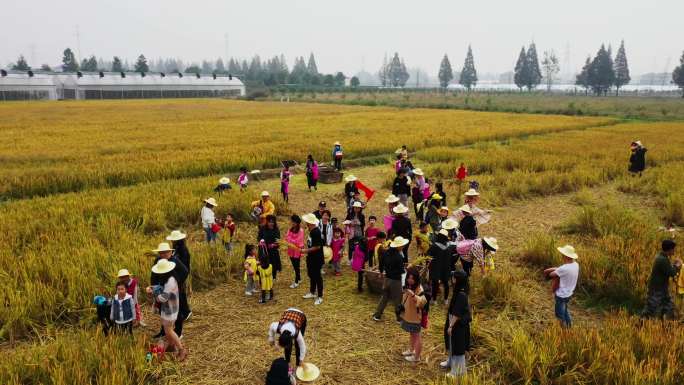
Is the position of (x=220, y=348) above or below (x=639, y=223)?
below

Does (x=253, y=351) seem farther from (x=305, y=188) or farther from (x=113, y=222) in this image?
(x=305, y=188)

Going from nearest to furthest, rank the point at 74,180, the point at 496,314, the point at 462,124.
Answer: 1. the point at 496,314
2. the point at 74,180
3. the point at 462,124

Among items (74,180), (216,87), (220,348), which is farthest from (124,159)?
(216,87)

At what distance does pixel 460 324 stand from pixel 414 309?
0.71 m

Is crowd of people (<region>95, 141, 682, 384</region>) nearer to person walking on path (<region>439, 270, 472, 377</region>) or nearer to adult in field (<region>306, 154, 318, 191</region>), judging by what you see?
person walking on path (<region>439, 270, 472, 377</region>)

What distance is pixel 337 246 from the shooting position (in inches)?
351

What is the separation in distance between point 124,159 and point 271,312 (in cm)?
1524

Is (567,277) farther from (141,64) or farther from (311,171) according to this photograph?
(141,64)

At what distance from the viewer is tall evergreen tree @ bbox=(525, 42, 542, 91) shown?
110688mm

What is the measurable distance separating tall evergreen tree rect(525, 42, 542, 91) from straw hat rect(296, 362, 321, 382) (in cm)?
11846

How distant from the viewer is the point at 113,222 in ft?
35.3

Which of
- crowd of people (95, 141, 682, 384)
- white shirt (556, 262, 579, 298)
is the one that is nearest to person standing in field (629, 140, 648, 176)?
crowd of people (95, 141, 682, 384)

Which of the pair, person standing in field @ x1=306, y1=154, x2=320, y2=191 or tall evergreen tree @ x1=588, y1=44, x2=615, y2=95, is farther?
tall evergreen tree @ x1=588, y1=44, x2=615, y2=95

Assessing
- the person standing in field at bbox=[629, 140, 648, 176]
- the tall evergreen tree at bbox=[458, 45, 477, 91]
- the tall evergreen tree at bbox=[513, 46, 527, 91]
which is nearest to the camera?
the person standing in field at bbox=[629, 140, 648, 176]
